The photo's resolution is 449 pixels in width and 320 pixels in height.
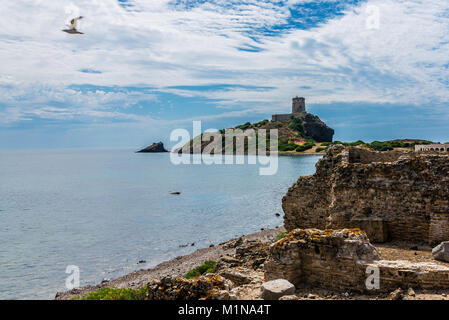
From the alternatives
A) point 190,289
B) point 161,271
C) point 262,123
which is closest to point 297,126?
point 262,123

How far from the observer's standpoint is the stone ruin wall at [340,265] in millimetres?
7839

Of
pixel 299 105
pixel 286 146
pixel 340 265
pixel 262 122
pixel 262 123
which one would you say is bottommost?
pixel 340 265

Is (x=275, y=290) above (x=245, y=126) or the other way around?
the other way around

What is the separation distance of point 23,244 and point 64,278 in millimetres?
11077

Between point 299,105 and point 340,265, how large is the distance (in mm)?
163095

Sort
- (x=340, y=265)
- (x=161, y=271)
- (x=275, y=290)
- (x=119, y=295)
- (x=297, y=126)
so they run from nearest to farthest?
1. (x=275, y=290)
2. (x=340, y=265)
3. (x=119, y=295)
4. (x=161, y=271)
5. (x=297, y=126)

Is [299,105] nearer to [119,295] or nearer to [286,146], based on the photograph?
[286,146]

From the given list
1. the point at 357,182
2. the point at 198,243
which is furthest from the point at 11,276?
the point at 357,182

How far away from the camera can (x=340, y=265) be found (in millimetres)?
8562

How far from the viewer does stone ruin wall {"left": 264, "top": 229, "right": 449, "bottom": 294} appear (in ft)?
25.7

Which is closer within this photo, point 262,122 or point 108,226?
point 108,226

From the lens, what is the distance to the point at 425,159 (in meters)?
10.8

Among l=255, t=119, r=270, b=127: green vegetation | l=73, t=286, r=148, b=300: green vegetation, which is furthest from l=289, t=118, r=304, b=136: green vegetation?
l=73, t=286, r=148, b=300: green vegetation

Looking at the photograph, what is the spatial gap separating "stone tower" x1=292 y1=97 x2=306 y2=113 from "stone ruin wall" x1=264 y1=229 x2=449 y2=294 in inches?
6323
